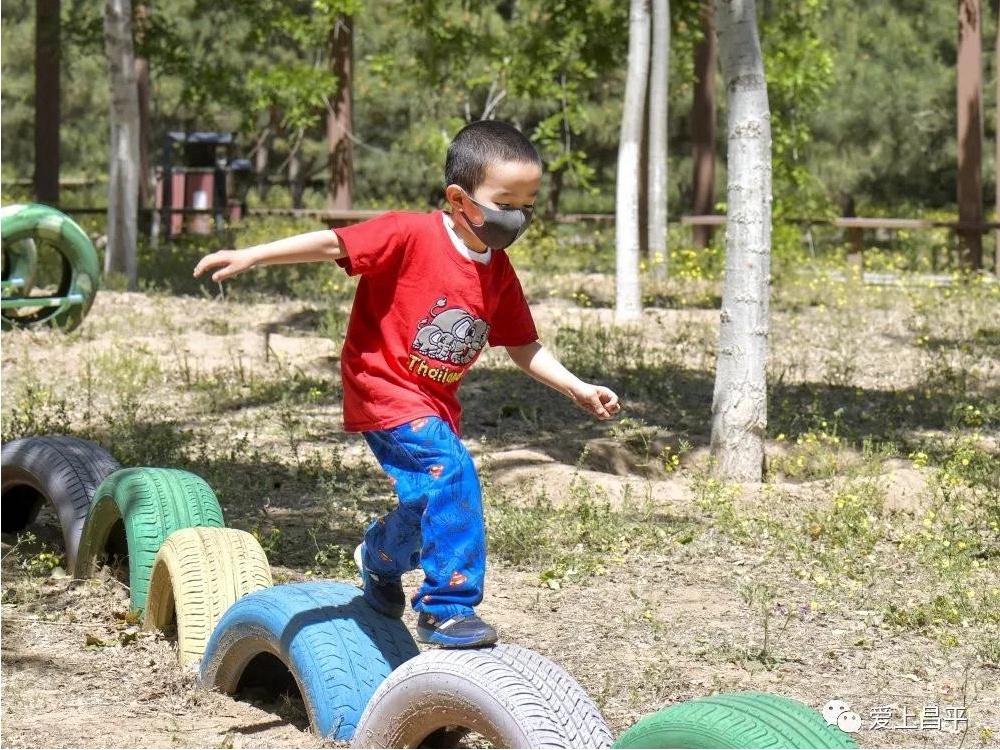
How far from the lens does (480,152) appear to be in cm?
362

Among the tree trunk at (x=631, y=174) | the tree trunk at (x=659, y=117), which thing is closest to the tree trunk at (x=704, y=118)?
the tree trunk at (x=659, y=117)

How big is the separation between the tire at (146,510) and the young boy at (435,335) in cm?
152

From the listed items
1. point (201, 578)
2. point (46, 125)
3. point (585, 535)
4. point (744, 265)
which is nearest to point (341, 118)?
point (46, 125)

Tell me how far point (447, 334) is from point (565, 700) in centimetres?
97

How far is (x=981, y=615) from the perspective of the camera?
499 cm

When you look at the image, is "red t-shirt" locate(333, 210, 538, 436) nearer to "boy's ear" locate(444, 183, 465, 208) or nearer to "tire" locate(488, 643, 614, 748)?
"boy's ear" locate(444, 183, 465, 208)

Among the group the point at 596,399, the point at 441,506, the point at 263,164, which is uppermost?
the point at 263,164

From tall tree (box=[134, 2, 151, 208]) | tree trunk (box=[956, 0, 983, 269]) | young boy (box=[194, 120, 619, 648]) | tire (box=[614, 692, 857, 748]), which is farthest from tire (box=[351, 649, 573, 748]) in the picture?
tree trunk (box=[956, 0, 983, 269])

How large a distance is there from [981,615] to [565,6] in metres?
11.3

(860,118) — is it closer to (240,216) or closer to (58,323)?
(240,216)

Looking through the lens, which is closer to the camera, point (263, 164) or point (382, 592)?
point (382, 592)

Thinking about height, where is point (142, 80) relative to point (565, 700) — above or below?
above

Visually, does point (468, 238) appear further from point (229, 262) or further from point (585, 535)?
point (585, 535)

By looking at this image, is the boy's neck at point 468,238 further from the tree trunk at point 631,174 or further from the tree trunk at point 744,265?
the tree trunk at point 631,174
